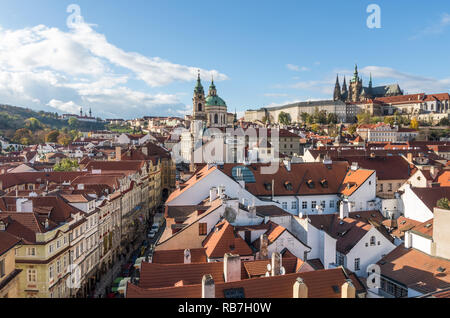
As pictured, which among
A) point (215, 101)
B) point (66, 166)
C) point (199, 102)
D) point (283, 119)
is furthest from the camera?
point (283, 119)

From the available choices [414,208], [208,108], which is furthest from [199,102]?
[414,208]

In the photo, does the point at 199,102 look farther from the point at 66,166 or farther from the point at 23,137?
the point at 23,137

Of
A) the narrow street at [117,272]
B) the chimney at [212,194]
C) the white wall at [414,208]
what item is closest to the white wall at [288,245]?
the chimney at [212,194]

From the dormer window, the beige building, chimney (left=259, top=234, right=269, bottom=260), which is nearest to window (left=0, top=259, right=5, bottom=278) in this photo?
the beige building

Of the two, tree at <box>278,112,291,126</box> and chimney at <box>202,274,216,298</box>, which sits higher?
tree at <box>278,112,291,126</box>

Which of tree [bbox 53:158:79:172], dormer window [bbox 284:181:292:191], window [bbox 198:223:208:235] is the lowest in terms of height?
window [bbox 198:223:208:235]

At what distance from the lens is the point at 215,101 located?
11488cm

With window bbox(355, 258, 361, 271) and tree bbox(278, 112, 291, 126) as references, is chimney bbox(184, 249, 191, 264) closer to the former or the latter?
window bbox(355, 258, 361, 271)

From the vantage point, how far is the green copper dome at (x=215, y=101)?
114562 mm

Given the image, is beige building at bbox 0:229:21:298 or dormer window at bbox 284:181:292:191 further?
dormer window at bbox 284:181:292:191

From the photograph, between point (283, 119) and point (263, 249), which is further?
point (283, 119)

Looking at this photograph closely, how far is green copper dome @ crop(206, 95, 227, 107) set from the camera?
376ft

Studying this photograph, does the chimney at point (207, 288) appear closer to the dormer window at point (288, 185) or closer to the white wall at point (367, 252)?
the white wall at point (367, 252)
